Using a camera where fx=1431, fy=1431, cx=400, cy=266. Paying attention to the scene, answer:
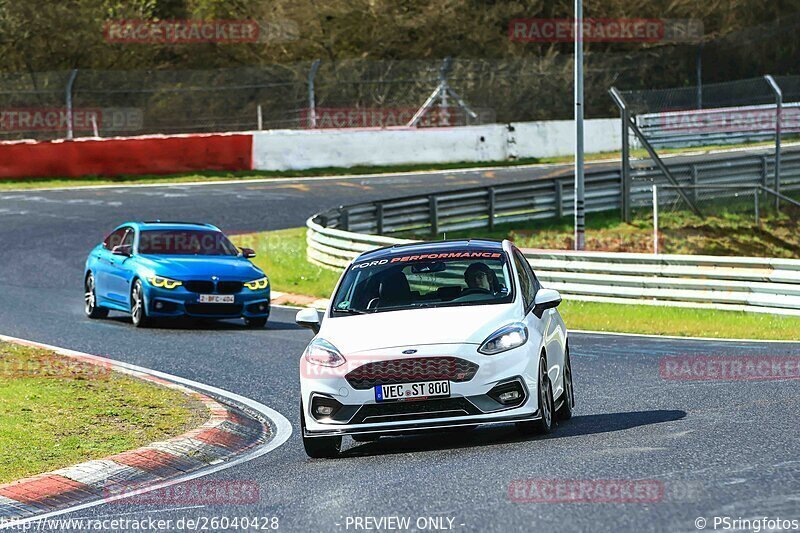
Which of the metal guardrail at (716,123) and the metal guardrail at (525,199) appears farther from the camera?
the metal guardrail at (716,123)

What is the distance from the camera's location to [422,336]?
9.80m

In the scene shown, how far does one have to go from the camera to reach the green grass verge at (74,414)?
10155 mm

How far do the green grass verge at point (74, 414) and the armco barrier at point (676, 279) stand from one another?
9.54m

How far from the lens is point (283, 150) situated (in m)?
42.5

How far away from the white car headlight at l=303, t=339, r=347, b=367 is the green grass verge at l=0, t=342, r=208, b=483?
1.55 m

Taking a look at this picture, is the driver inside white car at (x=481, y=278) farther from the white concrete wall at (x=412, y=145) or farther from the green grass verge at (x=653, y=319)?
the white concrete wall at (x=412, y=145)

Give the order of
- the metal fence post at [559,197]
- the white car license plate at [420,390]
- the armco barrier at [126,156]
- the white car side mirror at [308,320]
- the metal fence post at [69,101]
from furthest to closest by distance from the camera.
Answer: the metal fence post at [69,101], the armco barrier at [126,156], the metal fence post at [559,197], the white car side mirror at [308,320], the white car license plate at [420,390]

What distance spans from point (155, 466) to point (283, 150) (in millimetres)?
32928

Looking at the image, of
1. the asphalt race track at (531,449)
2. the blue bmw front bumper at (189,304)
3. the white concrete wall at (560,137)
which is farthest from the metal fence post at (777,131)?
the blue bmw front bumper at (189,304)

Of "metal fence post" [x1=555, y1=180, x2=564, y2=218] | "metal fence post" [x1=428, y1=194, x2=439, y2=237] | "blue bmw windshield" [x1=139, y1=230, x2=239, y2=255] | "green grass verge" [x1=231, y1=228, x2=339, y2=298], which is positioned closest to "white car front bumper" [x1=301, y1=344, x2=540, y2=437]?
"blue bmw windshield" [x1=139, y1=230, x2=239, y2=255]

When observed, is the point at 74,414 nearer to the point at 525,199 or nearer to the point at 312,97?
the point at 525,199

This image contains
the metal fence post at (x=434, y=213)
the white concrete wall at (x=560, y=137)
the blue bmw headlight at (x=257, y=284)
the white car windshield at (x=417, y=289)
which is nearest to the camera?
the white car windshield at (x=417, y=289)

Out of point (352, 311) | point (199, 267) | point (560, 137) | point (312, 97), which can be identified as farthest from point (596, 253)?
point (560, 137)

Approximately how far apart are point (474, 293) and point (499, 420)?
1.37m
